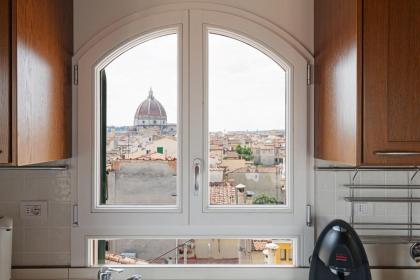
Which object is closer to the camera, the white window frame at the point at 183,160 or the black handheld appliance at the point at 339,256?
the black handheld appliance at the point at 339,256

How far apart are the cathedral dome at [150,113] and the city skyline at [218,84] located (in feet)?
0.07

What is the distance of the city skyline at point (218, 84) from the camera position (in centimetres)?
188

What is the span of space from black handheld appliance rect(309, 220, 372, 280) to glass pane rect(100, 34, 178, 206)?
71 cm

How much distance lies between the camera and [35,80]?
1447 mm

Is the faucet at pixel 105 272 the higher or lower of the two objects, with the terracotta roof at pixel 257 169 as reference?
lower

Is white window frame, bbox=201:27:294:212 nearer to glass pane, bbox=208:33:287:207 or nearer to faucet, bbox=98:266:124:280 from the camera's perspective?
glass pane, bbox=208:33:287:207

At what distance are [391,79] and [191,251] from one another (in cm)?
117

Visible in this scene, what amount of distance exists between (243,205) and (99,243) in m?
0.72

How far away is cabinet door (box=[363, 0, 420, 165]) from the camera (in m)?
1.39

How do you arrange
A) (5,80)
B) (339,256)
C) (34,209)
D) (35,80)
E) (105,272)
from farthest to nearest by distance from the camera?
1. (34,209)
2. (105,272)
3. (339,256)
4. (35,80)
5. (5,80)

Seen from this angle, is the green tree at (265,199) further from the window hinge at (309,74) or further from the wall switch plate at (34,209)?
the wall switch plate at (34,209)

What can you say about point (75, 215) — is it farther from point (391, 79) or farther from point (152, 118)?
point (391, 79)

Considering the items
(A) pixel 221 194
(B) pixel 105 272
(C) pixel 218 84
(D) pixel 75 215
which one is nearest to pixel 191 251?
(A) pixel 221 194

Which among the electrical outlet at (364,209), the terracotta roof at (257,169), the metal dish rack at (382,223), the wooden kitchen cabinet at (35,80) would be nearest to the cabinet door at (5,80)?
the wooden kitchen cabinet at (35,80)
